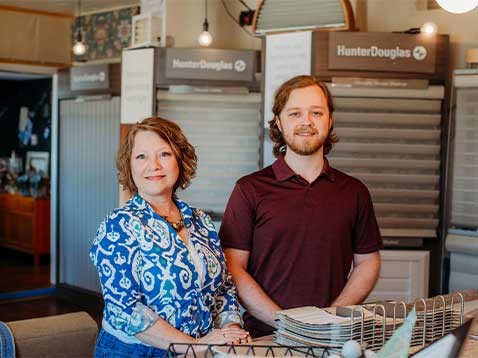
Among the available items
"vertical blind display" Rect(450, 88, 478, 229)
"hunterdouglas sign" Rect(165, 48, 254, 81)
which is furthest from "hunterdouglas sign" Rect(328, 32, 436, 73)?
"hunterdouglas sign" Rect(165, 48, 254, 81)

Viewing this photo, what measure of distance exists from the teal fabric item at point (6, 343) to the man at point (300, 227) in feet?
2.33

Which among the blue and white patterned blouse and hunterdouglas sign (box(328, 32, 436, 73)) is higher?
hunterdouglas sign (box(328, 32, 436, 73))

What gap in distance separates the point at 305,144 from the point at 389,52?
2118mm

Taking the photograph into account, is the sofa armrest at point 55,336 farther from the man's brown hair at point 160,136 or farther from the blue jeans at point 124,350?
the man's brown hair at point 160,136

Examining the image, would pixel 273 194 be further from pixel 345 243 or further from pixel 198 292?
pixel 198 292

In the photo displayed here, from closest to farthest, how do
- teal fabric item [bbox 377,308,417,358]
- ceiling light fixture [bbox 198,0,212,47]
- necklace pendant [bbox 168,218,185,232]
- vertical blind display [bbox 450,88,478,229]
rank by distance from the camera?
1. teal fabric item [bbox 377,308,417,358]
2. necklace pendant [bbox 168,218,185,232]
3. vertical blind display [bbox 450,88,478,229]
4. ceiling light fixture [bbox 198,0,212,47]

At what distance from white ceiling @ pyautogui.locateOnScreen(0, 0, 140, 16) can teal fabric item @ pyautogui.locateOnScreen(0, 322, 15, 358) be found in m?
5.66

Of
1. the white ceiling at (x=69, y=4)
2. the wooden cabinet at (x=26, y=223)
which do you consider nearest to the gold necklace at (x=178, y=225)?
the white ceiling at (x=69, y=4)

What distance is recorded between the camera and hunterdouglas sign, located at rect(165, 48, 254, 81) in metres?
4.94

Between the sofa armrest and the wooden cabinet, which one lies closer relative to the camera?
the sofa armrest

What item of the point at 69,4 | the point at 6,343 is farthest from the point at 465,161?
the point at 69,4

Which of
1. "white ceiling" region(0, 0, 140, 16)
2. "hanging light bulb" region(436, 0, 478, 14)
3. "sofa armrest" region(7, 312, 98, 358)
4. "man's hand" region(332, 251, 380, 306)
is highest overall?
"white ceiling" region(0, 0, 140, 16)

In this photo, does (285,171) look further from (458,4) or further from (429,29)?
(429,29)

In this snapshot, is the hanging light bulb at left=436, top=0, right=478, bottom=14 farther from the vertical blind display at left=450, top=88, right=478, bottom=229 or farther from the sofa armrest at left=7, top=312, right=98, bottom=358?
the vertical blind display at left=450, top=88, right=478, bottom=229
